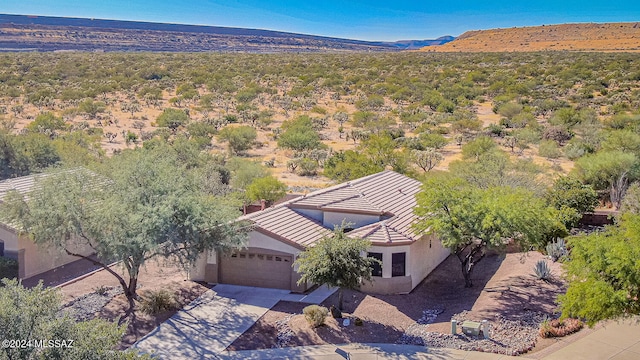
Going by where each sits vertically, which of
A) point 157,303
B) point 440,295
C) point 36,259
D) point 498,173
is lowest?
point 440,295

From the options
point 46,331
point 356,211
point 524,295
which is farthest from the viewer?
point 356,211

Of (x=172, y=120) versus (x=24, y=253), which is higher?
(x=172, y=120)

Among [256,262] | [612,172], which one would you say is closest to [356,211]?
[256,262]

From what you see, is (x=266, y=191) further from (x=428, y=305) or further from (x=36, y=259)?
(x=428, y=305)

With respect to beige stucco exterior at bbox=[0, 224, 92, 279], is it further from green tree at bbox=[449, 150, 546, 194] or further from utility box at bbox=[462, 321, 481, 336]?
green tree at bbox=[449, 150, 546, 194]

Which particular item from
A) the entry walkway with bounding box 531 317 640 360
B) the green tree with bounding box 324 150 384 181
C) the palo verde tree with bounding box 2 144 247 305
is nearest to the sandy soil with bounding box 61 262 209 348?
the palo verde tree with bounding box 2 144 247 305

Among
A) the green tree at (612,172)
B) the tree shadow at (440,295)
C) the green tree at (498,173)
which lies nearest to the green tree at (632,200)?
the green tree at (612,172)
